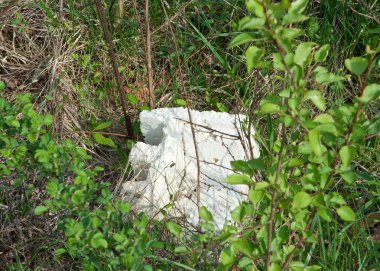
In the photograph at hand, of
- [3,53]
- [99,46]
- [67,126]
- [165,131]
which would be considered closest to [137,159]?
[165,131]

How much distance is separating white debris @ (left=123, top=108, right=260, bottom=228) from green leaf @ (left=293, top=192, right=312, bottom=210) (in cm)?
88

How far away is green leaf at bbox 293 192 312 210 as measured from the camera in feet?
5.11

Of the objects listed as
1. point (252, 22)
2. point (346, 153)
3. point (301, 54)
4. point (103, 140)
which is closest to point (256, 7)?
point (252, 22)

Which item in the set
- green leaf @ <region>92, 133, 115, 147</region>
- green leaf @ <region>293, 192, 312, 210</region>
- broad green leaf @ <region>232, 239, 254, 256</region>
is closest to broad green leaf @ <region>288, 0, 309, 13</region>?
green leaf @ <region>293, 192, 312, 210</region>

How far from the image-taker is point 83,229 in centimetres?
178

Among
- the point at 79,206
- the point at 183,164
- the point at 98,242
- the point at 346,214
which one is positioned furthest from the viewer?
the point at 183,164

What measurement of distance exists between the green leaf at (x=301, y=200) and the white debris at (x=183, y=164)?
88 centimetres

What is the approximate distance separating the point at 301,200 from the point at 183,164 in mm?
1142

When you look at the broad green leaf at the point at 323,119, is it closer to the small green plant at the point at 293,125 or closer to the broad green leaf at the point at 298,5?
the small green plant at the point at 293,125

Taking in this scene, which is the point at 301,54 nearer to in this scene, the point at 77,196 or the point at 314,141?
the point at 314,141

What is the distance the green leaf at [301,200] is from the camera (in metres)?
1.56

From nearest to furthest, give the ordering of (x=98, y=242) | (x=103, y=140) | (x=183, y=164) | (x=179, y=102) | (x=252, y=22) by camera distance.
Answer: (x=252, y=22) < (x=98, y=242) < (x=183, y=164) < (x=103, y=140) < (x=179, y=102)

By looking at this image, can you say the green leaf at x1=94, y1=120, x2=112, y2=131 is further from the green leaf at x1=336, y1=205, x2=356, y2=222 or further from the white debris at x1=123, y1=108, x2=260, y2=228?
the green leaf at x1=336, y1=205, x2=356, y2=222

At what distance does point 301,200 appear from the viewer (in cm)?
156
